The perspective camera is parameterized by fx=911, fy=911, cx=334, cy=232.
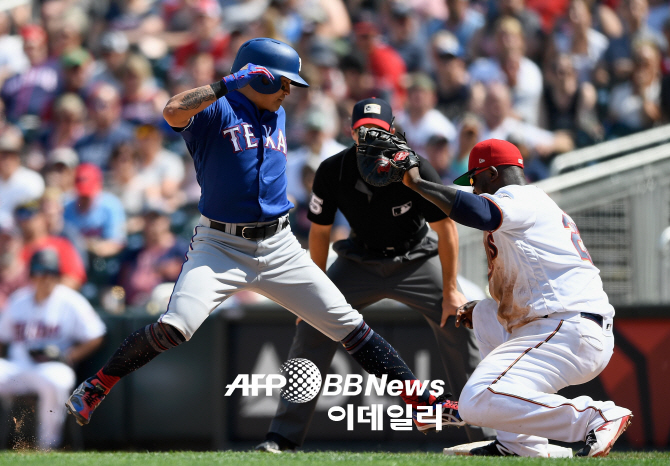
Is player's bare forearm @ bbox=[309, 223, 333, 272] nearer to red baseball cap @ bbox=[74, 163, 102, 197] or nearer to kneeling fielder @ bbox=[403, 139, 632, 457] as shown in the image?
kneeling fielder @ bbox=[403, 139, 632, 457]

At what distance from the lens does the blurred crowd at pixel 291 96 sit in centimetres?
824

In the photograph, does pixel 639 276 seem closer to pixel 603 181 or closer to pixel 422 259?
pixel 603 181

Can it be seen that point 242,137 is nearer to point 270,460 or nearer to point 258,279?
point 258,279

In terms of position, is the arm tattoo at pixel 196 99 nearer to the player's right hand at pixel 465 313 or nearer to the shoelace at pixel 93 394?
the shoelace at pixel 93 394

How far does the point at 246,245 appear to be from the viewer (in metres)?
4.60

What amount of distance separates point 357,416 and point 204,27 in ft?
18.3

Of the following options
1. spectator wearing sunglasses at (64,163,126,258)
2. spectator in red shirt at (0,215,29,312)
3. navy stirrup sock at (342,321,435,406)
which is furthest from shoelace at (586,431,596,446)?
spectator in red shirt at (0,215,29,312)

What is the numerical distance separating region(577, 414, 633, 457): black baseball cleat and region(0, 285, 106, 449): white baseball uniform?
3932 millimetres

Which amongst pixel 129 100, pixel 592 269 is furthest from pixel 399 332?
pixel 129 100

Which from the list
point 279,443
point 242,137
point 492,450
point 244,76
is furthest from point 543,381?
point 244,76

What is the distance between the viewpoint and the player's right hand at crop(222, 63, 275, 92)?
431cm

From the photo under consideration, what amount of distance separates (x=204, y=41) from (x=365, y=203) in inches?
221

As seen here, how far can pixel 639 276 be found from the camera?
7.16m

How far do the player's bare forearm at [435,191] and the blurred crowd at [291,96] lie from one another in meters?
3.72
